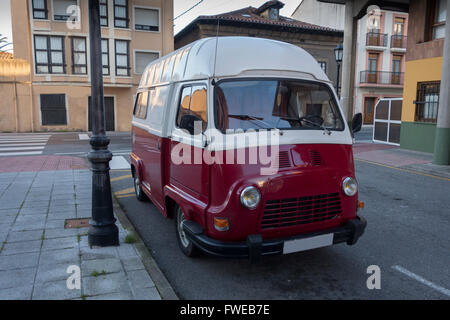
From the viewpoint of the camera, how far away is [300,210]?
3920 mm

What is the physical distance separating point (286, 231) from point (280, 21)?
30457 mm

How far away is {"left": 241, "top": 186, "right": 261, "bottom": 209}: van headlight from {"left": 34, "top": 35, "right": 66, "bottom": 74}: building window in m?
25.7

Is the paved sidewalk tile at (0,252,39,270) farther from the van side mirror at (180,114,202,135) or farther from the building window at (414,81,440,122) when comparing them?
the building window at (414,81,440,122)

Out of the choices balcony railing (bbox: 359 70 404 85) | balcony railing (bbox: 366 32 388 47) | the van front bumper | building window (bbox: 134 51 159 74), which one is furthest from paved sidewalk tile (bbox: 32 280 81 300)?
balcony railing (bbox: 366 32 388 47)

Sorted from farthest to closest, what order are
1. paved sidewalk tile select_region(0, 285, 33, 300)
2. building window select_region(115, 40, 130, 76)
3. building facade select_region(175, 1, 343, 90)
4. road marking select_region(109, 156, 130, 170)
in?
building facade select_region(175, 1, 343, 90) < building window select_region(115, 40, 130, 76) < road marking select_region(109, 156, 130, 170) < paved sidewalk tile select_region(0, 285, 33, 300)

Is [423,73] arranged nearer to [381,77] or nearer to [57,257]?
[57,257]

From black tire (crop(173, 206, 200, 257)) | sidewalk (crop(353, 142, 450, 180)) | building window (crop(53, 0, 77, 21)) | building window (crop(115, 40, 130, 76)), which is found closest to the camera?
A: black tire (crop(173, 206, 200, 257))

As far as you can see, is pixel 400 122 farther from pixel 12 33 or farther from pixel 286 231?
pixel 12 33

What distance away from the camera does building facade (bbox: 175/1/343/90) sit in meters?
28.2

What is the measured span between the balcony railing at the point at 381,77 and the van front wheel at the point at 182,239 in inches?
1312

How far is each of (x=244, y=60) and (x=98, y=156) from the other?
225cm

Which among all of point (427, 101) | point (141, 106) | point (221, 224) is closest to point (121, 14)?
point (427, 101)

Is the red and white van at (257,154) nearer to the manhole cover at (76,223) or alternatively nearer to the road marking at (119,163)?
the manhole cover at (76,223)

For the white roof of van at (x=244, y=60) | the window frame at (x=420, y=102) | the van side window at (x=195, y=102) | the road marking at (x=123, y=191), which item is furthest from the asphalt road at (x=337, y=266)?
the window frame at (x=420, y=102)
